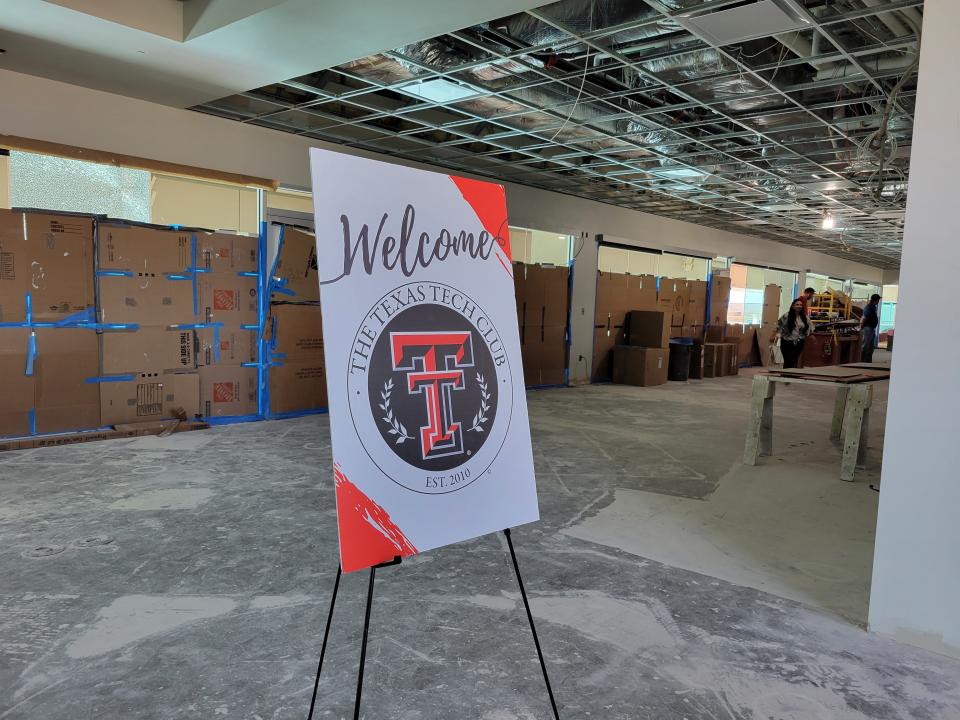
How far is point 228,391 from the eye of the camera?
6.02 metres

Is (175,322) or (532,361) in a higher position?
(175,322)

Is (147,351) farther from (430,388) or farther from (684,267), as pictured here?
(684,267)

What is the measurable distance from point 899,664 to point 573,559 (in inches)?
51.4

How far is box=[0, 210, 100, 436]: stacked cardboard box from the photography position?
4.77m

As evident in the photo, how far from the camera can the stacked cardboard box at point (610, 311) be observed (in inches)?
398

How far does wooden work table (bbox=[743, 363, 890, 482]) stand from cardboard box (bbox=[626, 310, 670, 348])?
4506mm

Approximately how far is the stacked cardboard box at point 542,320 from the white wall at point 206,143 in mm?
363

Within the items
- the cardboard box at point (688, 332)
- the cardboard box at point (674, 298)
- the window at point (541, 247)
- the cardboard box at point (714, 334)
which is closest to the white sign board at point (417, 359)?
the window at point (541, 247)

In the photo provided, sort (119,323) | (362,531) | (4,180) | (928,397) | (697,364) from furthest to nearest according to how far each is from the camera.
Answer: (697,364) → (119,323) → (4,180) → (928,397) → (362,531)

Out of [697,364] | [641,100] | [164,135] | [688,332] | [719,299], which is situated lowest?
[697,364]

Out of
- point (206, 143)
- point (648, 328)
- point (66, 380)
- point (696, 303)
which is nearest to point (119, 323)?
point (66, 380)

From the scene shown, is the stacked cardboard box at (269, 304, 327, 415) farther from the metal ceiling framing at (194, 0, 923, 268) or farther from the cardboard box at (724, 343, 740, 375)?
the cardboard box at (724, 343, 740, 375)

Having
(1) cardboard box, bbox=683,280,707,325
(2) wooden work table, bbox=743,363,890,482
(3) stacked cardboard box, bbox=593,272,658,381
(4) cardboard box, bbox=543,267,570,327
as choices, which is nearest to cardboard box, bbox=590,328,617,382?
(3) stacked cardboard box, bbox=593,272,658,381

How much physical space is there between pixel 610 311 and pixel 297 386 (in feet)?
18.7
